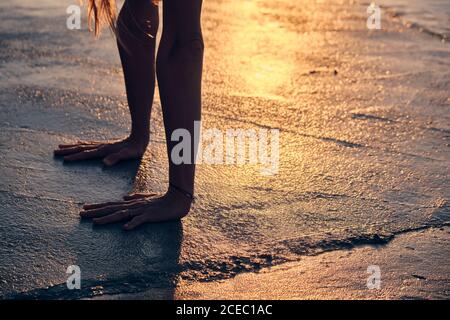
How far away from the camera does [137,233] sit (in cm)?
311

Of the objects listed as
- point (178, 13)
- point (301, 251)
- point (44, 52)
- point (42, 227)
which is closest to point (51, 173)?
point (42, 227)

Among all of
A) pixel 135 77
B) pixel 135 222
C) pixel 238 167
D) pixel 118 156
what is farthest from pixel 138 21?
pixel 135 222

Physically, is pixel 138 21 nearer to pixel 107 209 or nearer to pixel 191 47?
pixel 191 47

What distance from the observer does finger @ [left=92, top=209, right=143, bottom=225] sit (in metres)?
3.16

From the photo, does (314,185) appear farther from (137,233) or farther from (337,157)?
(137,233)

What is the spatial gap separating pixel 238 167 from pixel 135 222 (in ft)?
2.74

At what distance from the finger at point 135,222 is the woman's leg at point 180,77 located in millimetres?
192

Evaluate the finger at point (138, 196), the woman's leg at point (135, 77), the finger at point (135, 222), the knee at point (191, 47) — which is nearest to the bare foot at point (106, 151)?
the woman's leg at point (135, 77)

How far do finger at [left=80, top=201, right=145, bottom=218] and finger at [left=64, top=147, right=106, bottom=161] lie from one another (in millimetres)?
651

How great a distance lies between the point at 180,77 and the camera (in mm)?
3160

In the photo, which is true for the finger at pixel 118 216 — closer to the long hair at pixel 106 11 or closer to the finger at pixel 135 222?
the finger at pixel 135 222

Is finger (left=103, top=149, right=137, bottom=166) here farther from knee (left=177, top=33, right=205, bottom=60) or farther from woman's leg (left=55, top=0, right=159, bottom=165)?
knee (left=177, top=33, right=205, bottom=60)

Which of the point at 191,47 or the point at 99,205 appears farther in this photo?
the point at 99,205
